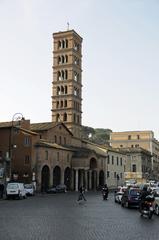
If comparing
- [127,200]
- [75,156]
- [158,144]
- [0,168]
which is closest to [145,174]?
[158,144]

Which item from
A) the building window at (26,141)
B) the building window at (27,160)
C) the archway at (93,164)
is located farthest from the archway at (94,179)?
the building window at (26,141)

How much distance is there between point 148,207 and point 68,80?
235 feet

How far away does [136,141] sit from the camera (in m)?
128

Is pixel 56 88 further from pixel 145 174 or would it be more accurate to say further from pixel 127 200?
pixel 127 200

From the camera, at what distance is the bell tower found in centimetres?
8981

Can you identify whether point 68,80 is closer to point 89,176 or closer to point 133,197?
point 89,176

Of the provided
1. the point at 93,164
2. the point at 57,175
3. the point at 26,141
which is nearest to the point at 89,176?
the point at 93,164

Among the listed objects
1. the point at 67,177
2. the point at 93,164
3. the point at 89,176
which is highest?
the point at 93,164

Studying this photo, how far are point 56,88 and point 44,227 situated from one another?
77.2 m

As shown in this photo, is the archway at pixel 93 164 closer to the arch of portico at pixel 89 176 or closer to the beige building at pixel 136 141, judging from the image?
the arch of portico at pixel 89 176

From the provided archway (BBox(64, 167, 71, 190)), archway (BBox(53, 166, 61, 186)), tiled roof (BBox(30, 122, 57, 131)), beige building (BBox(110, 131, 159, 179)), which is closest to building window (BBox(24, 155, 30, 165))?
archway (BBox(53, 166, 61, 186))

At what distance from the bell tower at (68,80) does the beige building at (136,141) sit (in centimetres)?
3937

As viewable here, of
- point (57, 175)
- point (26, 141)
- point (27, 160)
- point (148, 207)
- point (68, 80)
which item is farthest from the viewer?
point (68, 80)

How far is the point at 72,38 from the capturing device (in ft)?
310
